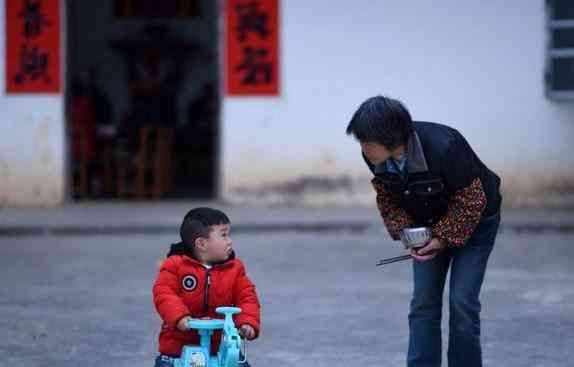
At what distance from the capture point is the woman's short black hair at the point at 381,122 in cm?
471

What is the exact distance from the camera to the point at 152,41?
20109 millimetres

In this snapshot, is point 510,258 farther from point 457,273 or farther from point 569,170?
point 457,273

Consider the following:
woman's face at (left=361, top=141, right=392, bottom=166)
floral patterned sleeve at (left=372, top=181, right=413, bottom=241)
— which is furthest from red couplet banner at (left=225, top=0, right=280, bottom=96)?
woman's face at (left=361, top=141, right=392, bottom=166)

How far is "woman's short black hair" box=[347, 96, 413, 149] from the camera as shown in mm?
4707

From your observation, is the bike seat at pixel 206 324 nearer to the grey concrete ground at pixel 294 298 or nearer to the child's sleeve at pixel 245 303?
the child's sleeve at pixel 245 303

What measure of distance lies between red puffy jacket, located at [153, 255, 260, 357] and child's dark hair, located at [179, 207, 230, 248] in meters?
0.09

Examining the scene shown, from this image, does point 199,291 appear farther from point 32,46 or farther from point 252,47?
point 32,46

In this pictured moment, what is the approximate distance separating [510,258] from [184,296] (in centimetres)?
625

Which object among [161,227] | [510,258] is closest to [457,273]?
[510,258]

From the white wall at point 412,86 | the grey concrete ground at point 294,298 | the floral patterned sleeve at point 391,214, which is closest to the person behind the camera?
the floral patterned sleeve at point 391,214

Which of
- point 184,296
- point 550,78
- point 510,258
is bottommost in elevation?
point 510,258

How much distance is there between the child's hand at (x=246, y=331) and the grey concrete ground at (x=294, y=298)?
1745 mm

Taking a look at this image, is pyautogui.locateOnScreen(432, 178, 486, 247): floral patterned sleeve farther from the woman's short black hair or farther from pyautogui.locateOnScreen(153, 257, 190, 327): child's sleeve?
pyautogui.locateOnScreen(153, 257, 190, 327): child's sleeve

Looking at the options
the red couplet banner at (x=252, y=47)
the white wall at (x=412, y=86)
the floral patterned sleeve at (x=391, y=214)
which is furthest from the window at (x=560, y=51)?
the floral patterned sleeve at (x=391, y=214)
